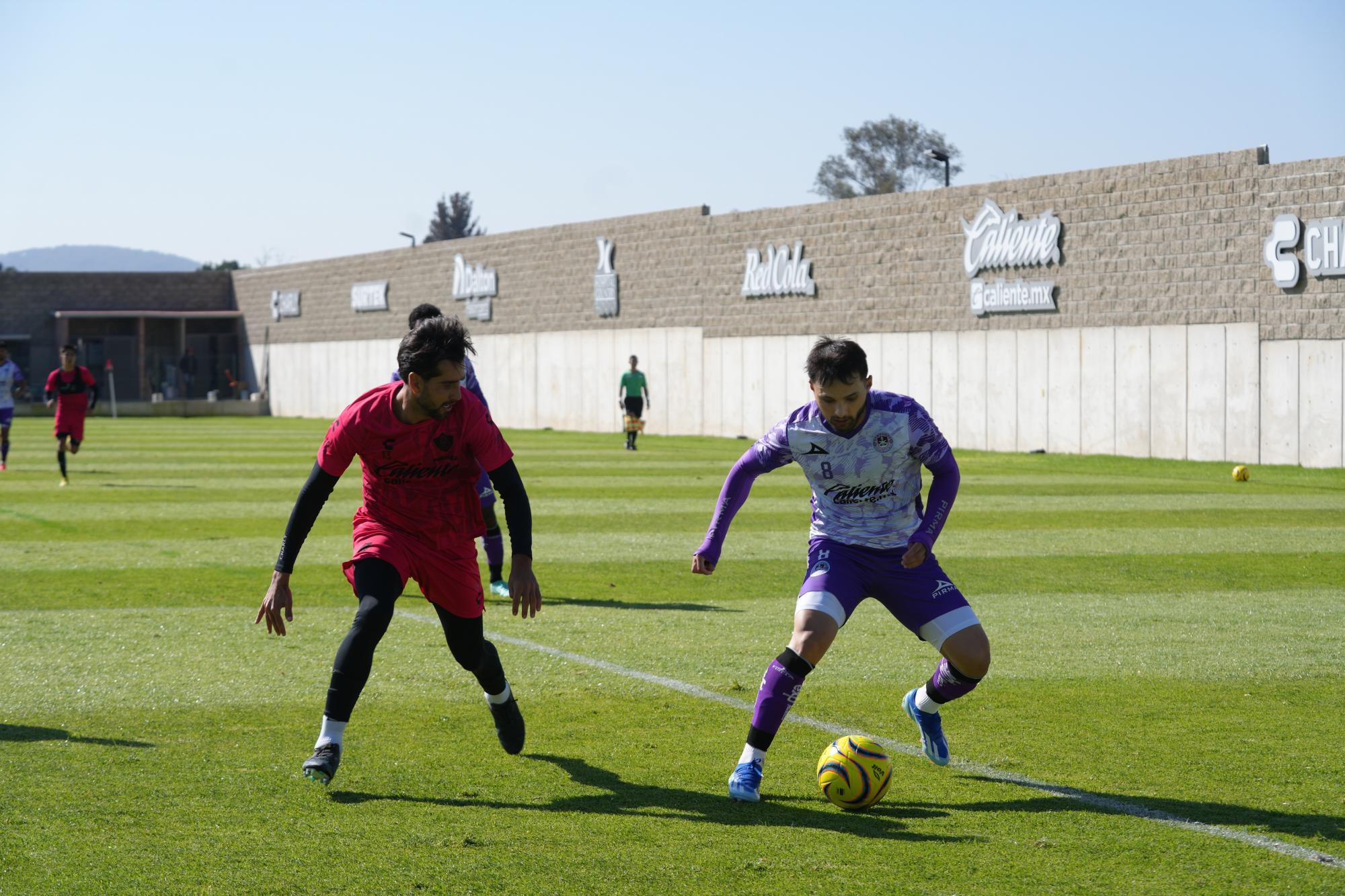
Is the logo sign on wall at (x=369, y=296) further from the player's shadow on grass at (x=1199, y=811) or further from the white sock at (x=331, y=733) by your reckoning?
the player's shadow on grass at (x=1199, y=811)

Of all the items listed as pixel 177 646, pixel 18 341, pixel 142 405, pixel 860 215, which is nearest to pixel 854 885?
pixel 177 646

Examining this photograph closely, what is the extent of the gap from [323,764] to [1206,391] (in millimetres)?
25514

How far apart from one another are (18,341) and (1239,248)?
54219 mm

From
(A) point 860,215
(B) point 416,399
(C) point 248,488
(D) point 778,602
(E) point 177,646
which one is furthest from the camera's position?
(A) point 860,215

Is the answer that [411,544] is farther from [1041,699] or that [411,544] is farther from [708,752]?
[1041,699]

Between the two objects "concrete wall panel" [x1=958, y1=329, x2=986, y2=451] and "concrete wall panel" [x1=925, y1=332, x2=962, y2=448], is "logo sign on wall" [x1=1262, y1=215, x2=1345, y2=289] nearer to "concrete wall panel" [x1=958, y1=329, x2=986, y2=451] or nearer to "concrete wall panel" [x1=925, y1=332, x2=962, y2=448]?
"concrete wall panel" [x1=958, y1=329, x2=986, y2=451]

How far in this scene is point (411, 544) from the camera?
6.37 meters

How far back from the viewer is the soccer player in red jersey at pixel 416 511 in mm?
6117

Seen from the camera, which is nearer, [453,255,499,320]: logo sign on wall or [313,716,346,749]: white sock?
[313,716,346,749]: white sock

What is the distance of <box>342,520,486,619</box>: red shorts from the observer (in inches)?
249

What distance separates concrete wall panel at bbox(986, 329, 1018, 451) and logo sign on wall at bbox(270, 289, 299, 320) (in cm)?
3892

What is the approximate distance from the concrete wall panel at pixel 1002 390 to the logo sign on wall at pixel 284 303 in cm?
3892

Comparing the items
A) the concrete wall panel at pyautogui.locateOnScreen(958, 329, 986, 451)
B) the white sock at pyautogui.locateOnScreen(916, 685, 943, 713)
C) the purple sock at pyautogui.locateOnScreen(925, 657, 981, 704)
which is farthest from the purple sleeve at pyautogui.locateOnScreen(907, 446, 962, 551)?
the concrete wall panel at pyautogui.locateOnScreen(958, 329, 986, 451)

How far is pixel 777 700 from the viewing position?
6023 mm
